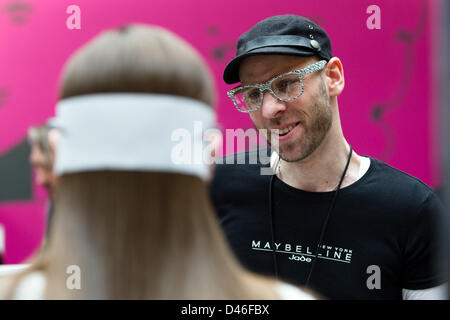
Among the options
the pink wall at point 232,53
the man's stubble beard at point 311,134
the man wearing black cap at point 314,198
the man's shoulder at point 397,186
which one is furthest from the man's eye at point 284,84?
the pink wall at point 232,53

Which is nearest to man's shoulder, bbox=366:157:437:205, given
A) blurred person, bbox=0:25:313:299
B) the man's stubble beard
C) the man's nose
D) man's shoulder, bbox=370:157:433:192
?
man's shoulder, bbox=370:157:433:192

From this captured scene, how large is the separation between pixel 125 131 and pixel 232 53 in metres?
1.75

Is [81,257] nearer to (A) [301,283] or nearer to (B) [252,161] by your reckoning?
(A) [301,283]

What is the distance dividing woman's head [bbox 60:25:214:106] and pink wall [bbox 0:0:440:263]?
1379 millimetres

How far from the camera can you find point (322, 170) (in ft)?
5.08

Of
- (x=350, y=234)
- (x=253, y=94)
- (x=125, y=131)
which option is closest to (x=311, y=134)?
(x=253, y=94)

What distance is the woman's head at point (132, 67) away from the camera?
2.43 feet

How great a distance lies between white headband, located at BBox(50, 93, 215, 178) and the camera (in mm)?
758

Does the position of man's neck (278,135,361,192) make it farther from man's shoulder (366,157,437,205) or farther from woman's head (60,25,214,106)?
woman's head (60,25,214,106)

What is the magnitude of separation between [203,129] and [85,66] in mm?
216

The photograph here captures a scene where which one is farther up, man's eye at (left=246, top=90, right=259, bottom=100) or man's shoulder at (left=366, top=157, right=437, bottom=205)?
man's eye at (left=246, top=90, right=259, bottom=100)

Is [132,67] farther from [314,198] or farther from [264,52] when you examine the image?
[314,198]

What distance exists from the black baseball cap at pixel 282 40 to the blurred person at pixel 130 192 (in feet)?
2.32

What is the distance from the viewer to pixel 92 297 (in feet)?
2.54
